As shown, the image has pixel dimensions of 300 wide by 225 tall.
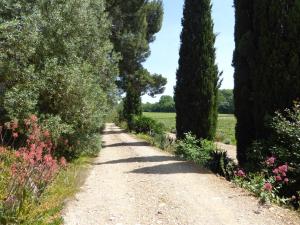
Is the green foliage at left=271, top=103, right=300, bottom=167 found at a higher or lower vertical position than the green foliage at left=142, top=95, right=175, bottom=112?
lower

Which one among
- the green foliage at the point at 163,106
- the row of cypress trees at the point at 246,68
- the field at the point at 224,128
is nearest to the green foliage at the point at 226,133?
the field at the point at 224,128

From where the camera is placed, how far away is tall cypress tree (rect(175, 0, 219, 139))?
19688 mm

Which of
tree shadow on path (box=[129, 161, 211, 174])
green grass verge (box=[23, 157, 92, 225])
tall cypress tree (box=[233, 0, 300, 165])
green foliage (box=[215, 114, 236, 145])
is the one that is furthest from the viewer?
green foliage (box=[215, 114, 236, 145])

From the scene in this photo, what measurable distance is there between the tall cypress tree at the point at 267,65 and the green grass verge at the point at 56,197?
5451 millimetres

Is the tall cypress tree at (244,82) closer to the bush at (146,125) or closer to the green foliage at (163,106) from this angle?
the bush at (146,125)

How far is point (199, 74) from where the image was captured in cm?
1997

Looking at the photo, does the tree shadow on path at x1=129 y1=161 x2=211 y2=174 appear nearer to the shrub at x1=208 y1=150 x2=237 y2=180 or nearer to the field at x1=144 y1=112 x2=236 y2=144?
the shrub at x1=208 y1=150 x2=237 y2=180

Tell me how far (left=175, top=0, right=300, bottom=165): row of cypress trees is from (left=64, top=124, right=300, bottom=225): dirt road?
3034 millimetres

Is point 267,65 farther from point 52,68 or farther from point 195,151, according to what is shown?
point 52,68

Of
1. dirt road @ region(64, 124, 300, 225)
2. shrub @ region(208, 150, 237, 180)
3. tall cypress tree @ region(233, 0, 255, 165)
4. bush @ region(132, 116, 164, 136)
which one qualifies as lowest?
dirt road @ region(64, 124, 300, 225)

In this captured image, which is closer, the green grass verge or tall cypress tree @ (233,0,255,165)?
the green grass verge

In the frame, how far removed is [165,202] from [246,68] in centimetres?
790

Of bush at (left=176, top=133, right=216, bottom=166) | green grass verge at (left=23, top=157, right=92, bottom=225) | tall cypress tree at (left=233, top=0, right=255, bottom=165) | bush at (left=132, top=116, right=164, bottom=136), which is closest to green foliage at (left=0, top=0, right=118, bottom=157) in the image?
green grass verge at (left=23, top=157, right=92, bottom=225)

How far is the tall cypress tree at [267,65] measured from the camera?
1174 cm
